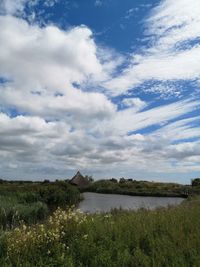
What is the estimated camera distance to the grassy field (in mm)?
7086

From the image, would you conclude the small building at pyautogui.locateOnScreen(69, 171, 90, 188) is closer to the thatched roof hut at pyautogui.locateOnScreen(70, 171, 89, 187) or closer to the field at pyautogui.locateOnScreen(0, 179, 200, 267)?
the thatched roof hut at pyautogui.locateOnScreen(70, 171, 89, 187)

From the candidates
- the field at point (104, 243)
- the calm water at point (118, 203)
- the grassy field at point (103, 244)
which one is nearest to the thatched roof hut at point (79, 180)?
the calm water at point (118, 203)

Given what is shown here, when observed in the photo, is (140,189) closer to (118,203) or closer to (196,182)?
(196,182)

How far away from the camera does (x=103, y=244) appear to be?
27.0 ft

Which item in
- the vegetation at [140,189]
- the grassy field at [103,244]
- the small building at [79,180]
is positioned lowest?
the grassy field at [103,244]

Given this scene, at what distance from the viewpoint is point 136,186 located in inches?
2530

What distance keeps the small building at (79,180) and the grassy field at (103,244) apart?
2146 inches

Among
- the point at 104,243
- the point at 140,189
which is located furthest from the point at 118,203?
the point at 104,243

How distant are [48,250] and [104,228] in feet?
6.78

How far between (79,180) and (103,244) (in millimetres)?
57744

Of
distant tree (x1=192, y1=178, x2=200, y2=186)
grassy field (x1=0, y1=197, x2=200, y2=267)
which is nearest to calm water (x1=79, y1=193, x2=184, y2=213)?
grassy field (x1=0, y1=197, x2=200, y2=267)

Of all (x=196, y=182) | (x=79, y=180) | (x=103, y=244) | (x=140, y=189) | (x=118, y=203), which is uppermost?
(x=196, y=182)

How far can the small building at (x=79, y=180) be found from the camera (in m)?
64.1

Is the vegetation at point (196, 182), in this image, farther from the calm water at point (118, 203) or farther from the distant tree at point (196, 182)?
the calm water at point (118, 203)
